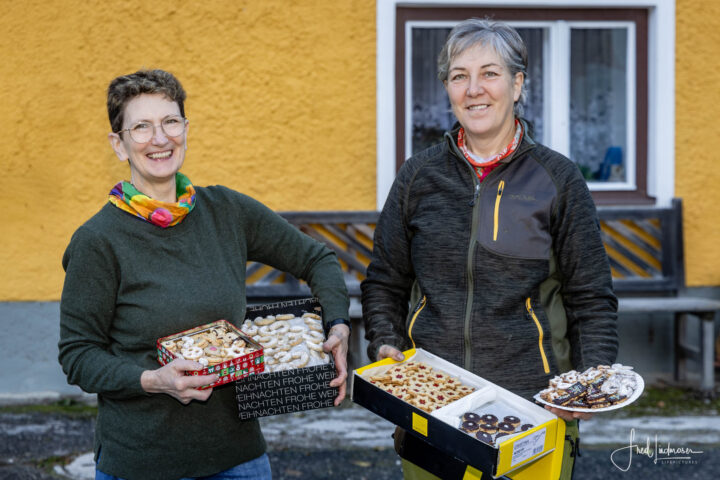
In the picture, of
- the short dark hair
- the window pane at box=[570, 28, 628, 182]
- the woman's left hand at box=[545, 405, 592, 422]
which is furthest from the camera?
the window pane at box=[570, 28, 628, 182]

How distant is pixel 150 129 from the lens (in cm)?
218

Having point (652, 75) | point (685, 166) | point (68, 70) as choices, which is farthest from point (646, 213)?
point (68, 70)

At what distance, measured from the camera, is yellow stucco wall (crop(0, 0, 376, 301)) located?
5492 millimetres

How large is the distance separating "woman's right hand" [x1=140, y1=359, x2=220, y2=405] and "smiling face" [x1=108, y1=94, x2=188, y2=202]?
1.75ft

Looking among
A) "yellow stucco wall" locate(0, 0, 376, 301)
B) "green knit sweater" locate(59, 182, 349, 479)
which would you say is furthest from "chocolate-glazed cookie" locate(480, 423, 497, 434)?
"yellow stucco wall" locate(0, 0, 376, 301)

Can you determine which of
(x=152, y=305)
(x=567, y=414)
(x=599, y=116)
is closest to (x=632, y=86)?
(x=599, y=116)

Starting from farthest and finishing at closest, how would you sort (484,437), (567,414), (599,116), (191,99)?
1. (599,116)
2. (191,99)
3. (567,414)
4. (484,437)

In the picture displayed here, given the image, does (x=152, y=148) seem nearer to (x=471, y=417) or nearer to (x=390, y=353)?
(x=390, y=353)

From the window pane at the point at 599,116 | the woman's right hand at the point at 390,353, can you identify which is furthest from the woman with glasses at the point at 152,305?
the window pane at the point at 599,116

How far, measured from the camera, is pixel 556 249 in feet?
7.45

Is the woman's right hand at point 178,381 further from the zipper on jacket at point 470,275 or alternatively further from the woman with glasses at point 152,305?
the zipper on jacket at point 470,275

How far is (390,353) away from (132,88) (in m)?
1.07

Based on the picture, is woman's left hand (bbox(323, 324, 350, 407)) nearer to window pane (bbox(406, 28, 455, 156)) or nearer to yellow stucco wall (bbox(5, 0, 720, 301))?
yellow stucco wall (bbox(5, 0, 720, 301))

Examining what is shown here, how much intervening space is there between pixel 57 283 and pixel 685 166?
4799 mm
